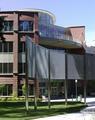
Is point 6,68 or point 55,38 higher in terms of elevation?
point 55,38

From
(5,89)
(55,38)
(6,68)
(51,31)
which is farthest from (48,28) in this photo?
(5,89)

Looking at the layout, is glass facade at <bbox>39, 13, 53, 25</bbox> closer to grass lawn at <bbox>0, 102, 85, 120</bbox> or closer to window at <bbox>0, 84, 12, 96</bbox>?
window at <bbox>0, 84, 12, 96</bbox>

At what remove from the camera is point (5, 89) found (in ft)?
291

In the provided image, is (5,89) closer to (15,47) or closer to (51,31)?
(15,47)

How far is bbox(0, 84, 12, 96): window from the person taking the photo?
88.1 m

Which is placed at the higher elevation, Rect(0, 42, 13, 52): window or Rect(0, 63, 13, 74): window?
Rect(0, 42, 13, 52): window

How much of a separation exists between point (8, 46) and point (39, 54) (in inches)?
1913

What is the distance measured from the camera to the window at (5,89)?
8812 centimetres

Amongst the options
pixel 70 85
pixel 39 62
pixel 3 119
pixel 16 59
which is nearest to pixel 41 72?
pixel 39 62

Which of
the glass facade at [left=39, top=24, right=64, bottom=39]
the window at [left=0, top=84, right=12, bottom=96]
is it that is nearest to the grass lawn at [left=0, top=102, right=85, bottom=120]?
the window at [left=0, top=84, right=12, bottom=96]

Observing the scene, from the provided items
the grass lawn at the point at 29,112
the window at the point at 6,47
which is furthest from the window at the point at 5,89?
the grass lawn at the point at 29,112

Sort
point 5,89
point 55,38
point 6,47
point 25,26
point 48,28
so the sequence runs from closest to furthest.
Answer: point 5,89
point 25,26
point 6,47
point 48,28
point 55,38

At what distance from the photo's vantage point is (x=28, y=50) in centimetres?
3859

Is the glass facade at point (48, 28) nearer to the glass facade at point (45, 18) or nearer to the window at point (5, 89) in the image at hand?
the glass facade at point (45, 18)
